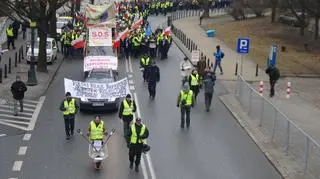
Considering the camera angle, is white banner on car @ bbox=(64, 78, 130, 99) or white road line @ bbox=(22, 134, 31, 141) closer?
white road line @ bbox=(22, 134, 31, 141)

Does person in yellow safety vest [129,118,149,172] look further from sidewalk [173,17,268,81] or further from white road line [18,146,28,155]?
sidewalk [173,17,268,81]

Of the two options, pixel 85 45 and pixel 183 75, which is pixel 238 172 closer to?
pixel 183 75

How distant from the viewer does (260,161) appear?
19875mm

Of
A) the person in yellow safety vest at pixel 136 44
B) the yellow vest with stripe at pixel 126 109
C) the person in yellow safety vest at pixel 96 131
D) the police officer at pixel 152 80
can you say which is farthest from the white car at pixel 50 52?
the person in yellow safety vest at pixel 96 131

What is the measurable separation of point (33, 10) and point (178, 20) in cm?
4207

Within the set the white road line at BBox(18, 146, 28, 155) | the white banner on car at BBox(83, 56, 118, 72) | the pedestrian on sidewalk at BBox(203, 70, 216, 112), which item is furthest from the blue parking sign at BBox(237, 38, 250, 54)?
the white road line at BBox(18, 146, 28, 155)

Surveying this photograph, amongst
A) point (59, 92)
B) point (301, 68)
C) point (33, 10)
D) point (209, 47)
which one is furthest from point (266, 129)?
point (209, 47)

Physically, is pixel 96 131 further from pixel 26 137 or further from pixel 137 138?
pixel 26 137

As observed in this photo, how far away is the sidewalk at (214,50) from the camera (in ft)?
121

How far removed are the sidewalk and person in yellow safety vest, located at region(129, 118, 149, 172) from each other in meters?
18.0

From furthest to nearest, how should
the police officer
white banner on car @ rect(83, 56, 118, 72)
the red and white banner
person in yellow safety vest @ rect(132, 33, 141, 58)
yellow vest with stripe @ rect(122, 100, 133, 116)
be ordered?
person in yellow safety vest @ rect(132, 33, 141, 58), the red and white banner, white banner on car @ rect(83, 56, 118, 72), the police officer, yellow vest with stripe @ rect(122, 100, 133, 116)

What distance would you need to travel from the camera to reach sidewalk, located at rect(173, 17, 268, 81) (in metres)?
36.8

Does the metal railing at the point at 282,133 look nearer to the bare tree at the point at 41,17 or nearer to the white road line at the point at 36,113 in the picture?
the white road line at the point at 36,113

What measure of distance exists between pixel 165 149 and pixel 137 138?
3.24m
